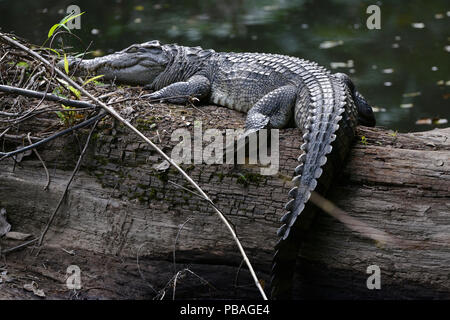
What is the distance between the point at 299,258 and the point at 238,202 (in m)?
0.48

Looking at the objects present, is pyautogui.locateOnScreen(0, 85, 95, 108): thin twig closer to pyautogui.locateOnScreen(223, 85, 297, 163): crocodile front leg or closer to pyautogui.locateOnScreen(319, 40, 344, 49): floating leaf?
pyautogui.locateOnScreen(223, 85, 297, 163): crocodile front leg

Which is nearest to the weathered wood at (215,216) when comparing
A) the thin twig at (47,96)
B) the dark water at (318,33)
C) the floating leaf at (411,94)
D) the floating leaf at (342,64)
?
the thin twig at (47,96)

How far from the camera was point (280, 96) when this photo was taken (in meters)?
3.87

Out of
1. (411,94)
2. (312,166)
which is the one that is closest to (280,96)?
(312,166)

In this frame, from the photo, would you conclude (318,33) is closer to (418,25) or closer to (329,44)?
(329,44)

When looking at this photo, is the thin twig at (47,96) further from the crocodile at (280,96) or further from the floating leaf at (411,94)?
the floating leaf at (411,94)

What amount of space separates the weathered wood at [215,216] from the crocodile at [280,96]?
0.18m

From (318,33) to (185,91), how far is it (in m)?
5.16

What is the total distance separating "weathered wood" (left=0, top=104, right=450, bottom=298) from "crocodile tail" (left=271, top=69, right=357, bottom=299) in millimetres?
147

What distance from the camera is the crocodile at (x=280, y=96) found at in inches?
115

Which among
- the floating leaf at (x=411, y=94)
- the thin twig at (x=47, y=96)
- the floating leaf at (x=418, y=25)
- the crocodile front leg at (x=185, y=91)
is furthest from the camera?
the floating leaf at (x=418, y=25)

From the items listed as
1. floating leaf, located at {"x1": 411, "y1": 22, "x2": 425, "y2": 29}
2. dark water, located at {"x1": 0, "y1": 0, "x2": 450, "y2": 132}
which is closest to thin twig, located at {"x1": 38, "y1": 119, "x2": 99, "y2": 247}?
dark water, located at {"x1": 0, "y1": 0, "x2": 450, "y2": 132}

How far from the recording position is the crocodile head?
182 inches
